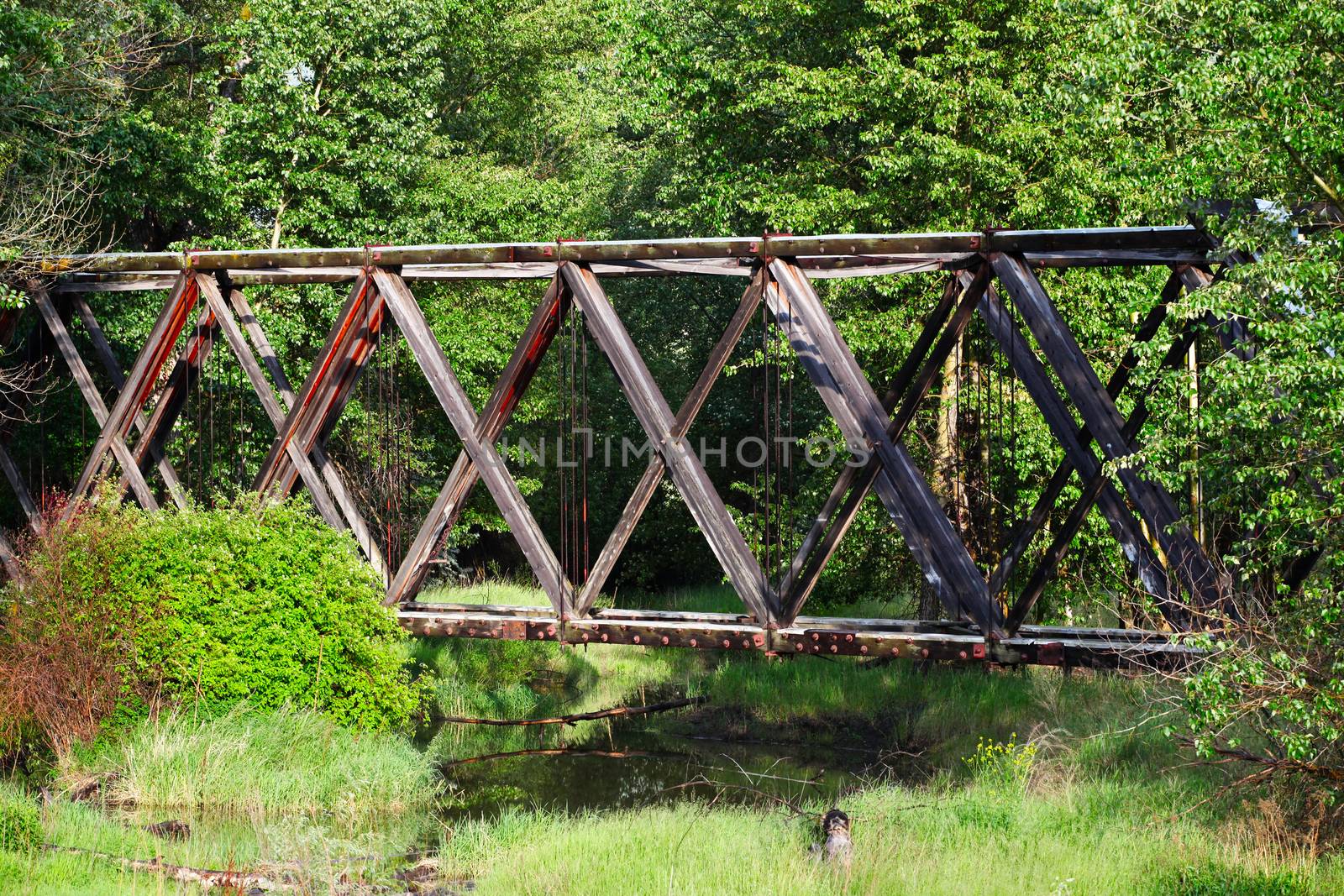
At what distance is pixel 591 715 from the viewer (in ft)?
56.4

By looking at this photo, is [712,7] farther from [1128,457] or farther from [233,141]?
[1128,457]

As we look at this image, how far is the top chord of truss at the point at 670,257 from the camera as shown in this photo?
10.4m

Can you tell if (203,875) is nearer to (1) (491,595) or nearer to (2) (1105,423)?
(2) (1105,423)

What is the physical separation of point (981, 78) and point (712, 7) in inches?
218

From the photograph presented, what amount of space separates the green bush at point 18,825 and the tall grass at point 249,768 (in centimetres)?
131

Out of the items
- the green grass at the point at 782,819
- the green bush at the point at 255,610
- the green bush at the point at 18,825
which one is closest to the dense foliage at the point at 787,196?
the green bush at the point at 255,610

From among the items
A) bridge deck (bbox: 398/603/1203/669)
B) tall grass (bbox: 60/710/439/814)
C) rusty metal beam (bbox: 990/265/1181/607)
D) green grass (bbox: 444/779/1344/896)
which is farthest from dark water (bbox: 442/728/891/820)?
rusty metal beam (bbox: 990/265/1181/607)

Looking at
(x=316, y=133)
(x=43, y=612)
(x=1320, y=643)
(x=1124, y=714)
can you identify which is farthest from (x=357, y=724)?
(x=316, y=133)

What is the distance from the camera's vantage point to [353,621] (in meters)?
12.2

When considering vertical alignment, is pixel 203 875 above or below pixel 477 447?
below

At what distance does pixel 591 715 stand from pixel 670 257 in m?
7.61

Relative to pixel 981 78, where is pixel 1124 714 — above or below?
below

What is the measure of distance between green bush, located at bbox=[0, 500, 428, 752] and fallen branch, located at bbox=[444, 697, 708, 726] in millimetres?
4381

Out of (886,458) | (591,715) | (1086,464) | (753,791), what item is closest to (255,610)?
(753,791)
